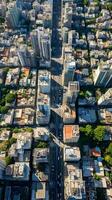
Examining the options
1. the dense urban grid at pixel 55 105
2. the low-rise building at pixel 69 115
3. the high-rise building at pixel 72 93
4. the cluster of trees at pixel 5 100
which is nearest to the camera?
the dense urban grid at pixel 55 105

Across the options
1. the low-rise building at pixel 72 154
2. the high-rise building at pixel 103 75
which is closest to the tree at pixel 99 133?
the low-rise building at pixel 72 154

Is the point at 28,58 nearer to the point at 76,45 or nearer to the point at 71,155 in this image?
the point at 76,45

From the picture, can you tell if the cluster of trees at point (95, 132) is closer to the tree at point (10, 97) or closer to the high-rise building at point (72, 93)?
the high-rise building at point (72, 93)

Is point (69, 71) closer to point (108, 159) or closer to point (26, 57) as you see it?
point (26, 57)

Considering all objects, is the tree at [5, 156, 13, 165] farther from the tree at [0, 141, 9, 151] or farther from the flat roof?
the flat roof

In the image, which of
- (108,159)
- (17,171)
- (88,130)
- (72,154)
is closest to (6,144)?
(17,171)

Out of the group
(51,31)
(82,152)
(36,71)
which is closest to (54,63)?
(36,71)
